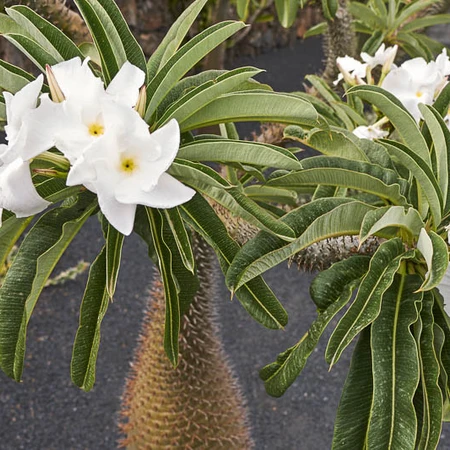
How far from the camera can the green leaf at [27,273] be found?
1.97 feet

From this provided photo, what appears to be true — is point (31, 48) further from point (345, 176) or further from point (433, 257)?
point (433, 257)

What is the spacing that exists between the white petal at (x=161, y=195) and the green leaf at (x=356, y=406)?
26 centimetres

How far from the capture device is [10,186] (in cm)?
48

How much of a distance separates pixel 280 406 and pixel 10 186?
6.16 ft

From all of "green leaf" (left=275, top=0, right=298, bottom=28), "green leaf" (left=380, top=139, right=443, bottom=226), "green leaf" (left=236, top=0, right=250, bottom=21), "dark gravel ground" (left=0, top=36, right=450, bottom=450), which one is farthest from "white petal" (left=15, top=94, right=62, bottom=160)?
"dark gravel ground" (left=0, top=36, right=450, bottom=450)

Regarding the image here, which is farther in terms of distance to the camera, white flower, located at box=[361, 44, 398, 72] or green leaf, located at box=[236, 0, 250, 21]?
green leaf, located at box=[236, 0, 250, 21]

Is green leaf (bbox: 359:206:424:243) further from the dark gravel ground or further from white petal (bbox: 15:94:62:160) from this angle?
the dark gravel ground

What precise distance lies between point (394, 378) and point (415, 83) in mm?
436

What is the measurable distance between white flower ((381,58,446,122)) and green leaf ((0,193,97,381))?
46 centimetres

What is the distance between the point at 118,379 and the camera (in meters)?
2.28

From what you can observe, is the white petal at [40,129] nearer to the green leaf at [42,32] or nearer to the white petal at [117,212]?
the white petal at [117,212]

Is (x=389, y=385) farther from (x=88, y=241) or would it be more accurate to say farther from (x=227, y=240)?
(x=88, y=241)

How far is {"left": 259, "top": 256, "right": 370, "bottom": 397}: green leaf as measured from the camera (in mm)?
591

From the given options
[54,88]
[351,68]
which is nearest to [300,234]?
[54,88]
